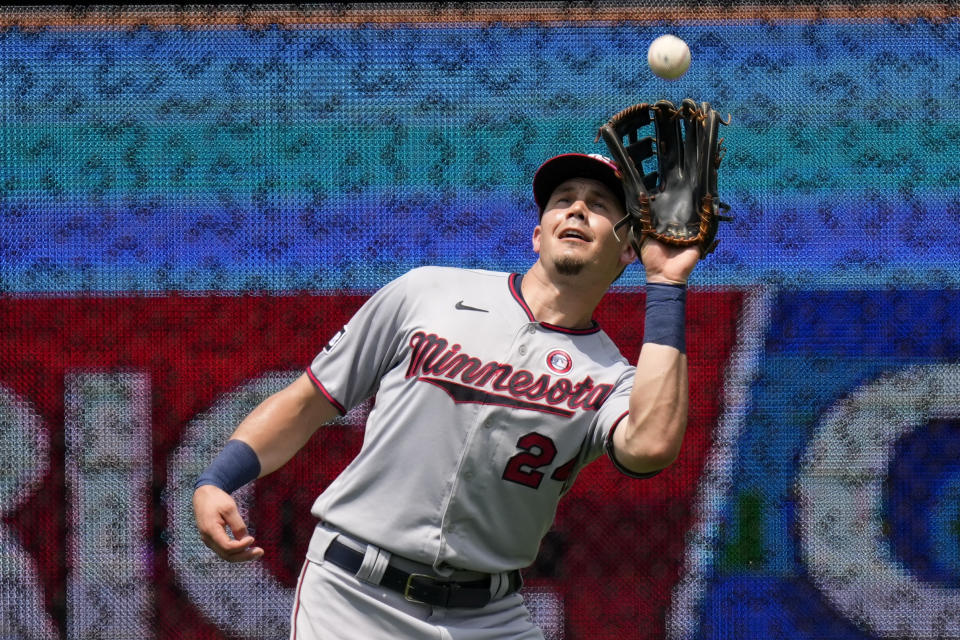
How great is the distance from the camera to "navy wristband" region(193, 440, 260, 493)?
2244 mm

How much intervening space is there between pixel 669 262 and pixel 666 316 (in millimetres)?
114

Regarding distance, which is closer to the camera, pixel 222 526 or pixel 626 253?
pixel 222 526

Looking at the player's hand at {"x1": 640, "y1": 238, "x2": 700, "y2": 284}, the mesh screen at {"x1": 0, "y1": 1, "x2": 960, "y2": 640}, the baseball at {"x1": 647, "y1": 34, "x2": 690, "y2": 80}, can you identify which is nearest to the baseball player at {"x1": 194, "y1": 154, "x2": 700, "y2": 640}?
the player's hand at {"x1": 640, "y1": 238, "x2": 700, "y2": 284}

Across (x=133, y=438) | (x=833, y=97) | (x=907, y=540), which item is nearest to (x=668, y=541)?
(x=907, y=540)

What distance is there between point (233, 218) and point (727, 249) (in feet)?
4.48

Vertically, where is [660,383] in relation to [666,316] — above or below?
below

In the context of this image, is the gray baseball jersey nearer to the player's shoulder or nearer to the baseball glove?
the player's shoulder

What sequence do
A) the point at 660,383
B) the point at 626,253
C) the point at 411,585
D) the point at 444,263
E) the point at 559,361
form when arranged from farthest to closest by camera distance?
the point at 444,263, the point at 626,253, the point at 559,361, the point at 411,585, the point at 660,383

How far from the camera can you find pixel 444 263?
10.1 ft

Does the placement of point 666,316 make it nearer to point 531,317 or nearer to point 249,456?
point 531,317

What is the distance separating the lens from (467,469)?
7.46 feet

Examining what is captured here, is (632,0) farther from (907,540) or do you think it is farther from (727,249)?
(907,540)

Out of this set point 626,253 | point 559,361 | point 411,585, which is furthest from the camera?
point 626,253

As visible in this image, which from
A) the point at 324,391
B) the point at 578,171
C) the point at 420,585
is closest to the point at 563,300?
the point at 578,171
